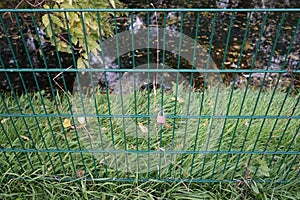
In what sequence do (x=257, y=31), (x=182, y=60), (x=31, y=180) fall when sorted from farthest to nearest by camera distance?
(x=257, y=31)
(x=182, y=60)
(x=31, y=180)

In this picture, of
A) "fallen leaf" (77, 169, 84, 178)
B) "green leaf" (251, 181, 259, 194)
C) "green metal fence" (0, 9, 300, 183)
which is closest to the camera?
"green metal fence" (0, 9, 300, 183)

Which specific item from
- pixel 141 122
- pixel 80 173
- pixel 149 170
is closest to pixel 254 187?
pixel 149 170

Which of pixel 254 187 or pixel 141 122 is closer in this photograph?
pixel 254 187

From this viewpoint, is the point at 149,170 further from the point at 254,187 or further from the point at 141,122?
the point at 254,187

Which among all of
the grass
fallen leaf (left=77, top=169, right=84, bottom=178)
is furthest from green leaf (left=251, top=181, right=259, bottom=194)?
fallen leaf (left=77, top=169, right=84, bottom=178)

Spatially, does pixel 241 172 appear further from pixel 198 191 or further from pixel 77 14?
pixel 77 14

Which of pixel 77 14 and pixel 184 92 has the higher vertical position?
pixel 77 14

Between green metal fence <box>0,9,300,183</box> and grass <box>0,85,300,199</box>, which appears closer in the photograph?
green metal fence <box>0,9,300,183</box>

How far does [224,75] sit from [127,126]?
1688 mm

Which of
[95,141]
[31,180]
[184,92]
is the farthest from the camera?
[184,92]

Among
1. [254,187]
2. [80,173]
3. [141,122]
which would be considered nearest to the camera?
[254,187]

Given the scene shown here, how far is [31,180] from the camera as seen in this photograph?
83.8 inches

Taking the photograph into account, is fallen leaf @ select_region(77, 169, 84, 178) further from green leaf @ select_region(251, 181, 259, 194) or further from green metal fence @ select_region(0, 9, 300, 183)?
green leaf @ select_region(251, 181, 259, 194)

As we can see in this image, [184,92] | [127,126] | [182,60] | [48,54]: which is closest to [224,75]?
[182,60]
